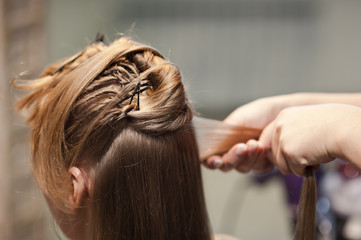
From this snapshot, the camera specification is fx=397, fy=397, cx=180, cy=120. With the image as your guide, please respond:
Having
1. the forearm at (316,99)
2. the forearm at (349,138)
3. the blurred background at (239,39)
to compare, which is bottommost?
the blurred background at (239,39)

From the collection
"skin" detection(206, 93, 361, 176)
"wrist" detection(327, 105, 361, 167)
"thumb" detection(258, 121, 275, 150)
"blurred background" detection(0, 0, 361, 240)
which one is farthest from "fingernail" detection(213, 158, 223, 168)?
"blurred background" detection(0, 0, 361, 240)

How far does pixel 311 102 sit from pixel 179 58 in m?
1.54

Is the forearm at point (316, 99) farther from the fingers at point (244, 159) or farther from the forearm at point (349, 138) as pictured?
the forearm at point (349, 138)

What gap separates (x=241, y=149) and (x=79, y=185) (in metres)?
0.34

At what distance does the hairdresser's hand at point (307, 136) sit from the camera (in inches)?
24.4

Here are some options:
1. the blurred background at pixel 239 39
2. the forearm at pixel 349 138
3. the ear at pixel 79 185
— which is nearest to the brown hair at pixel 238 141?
the forearm at pixel 349 138

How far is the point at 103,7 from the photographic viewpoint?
2367mm

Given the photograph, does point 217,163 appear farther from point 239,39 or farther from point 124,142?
point 239,39

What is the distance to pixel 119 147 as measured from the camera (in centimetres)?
68

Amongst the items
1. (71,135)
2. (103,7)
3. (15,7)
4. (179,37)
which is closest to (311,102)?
(71,135)

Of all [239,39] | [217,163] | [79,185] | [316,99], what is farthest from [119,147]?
[239,39]

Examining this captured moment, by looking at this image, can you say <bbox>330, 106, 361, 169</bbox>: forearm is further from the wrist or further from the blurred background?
the blurred background

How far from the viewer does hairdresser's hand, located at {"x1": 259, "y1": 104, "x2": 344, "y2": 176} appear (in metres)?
0.62

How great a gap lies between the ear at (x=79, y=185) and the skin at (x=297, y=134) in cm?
30
